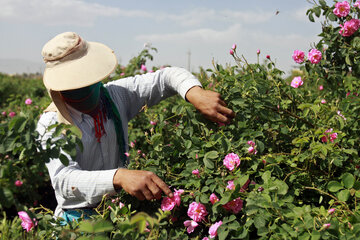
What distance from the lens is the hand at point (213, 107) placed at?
1532mm

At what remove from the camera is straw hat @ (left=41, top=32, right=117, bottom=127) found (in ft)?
5.51

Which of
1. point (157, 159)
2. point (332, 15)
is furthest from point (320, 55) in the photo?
point (157, 159)

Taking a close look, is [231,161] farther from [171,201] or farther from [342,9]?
[342,9]

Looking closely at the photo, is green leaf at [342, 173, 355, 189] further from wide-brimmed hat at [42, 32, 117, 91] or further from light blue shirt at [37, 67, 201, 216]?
wide-brimmed hat at [42, 32, 117, 91]

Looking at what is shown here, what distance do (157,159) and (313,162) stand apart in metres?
0.71

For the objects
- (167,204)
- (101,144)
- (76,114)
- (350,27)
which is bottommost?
(101,144)

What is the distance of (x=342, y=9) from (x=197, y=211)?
1.49 m

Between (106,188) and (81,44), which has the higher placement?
(81,44)

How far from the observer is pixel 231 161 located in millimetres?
1312

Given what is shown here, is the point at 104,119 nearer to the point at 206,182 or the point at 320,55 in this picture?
the point at 206,182

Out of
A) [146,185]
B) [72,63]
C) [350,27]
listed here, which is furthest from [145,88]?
[350,27]

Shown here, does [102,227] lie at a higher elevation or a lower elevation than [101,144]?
higher

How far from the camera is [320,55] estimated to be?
6.54ft

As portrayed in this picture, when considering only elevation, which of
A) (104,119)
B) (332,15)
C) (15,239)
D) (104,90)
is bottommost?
(15,239)
